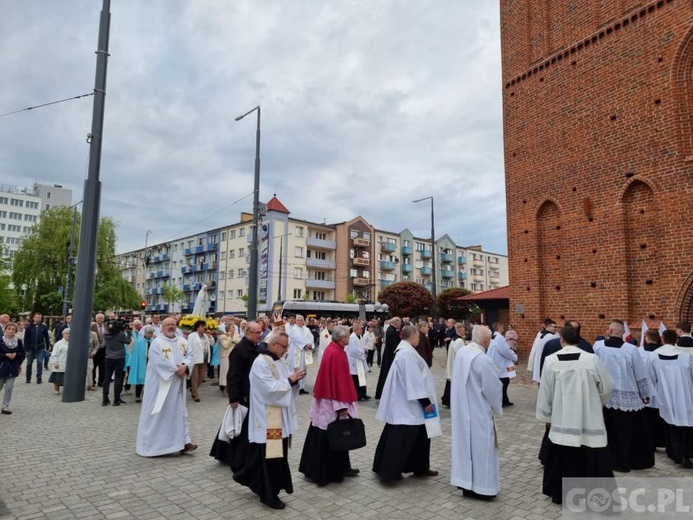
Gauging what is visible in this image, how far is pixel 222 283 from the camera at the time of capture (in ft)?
212

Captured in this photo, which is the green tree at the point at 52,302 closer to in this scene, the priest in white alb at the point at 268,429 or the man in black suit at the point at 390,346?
the man in black suit at the point at 390,346

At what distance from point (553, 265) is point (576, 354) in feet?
38.4

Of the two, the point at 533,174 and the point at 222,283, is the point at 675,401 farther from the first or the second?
the point at 222,283

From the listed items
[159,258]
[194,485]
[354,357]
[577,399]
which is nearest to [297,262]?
[159,258]

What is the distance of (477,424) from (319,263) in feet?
179

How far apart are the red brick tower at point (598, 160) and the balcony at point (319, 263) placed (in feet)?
139

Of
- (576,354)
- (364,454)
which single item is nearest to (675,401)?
(576,354)

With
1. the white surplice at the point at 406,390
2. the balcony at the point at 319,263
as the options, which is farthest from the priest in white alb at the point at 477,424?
the balcony at the point at 319,263

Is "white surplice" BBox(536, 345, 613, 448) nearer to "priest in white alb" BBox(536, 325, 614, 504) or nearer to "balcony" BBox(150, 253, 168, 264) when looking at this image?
"priest in white alb" BBox(536, 325, 614, 504)

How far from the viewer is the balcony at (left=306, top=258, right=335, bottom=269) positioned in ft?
193

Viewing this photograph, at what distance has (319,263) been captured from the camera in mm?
59719

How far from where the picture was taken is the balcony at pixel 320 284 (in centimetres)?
5844

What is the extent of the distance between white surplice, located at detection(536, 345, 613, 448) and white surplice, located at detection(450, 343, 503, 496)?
582 mm

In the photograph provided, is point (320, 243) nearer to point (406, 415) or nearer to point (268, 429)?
point (406, 415)
